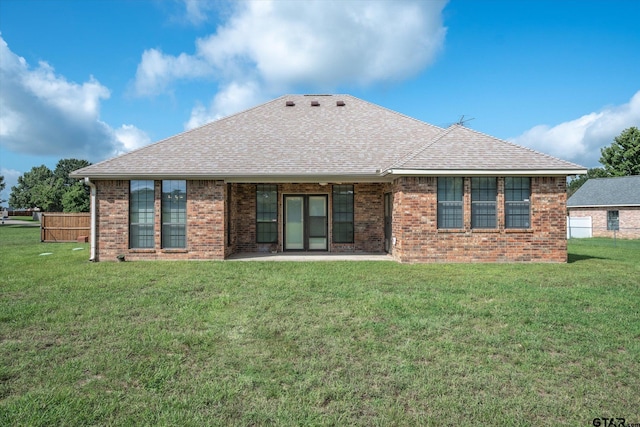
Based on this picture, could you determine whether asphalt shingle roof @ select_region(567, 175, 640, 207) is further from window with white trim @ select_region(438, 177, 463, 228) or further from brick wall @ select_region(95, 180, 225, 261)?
brick wall @ select_region(95, 180, 225, 261)

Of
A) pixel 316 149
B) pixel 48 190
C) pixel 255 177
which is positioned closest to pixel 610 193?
pixel 316 149

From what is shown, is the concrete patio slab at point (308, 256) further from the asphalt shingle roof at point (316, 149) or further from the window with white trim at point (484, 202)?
the window with white trim at point (484, 202)

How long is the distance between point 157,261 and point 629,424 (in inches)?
443

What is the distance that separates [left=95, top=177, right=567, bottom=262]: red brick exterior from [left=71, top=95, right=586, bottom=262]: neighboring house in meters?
0.03

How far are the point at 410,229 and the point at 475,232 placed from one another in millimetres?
1958

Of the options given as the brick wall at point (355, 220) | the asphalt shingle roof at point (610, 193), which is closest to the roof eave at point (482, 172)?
the brick wall at point (355, 220)

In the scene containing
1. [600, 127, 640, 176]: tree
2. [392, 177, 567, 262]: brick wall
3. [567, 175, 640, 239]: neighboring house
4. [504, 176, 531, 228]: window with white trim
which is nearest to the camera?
[392, 177, 567, 262]: brick wall

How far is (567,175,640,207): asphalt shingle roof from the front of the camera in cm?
2678

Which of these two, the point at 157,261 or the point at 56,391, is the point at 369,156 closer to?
the point at 157,261

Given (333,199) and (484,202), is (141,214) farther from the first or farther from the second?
(484,202)

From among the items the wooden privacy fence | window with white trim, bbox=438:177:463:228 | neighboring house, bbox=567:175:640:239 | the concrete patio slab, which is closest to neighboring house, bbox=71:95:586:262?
window with white trim, bbox=438:177:463:228

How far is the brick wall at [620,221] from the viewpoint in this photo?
2600 centimetres

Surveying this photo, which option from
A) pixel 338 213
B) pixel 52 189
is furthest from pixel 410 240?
pixel 52 189

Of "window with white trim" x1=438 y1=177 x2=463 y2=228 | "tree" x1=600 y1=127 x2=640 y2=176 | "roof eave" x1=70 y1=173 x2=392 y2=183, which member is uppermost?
"tree" x1=600 y1=127 x2=640 y2=176
